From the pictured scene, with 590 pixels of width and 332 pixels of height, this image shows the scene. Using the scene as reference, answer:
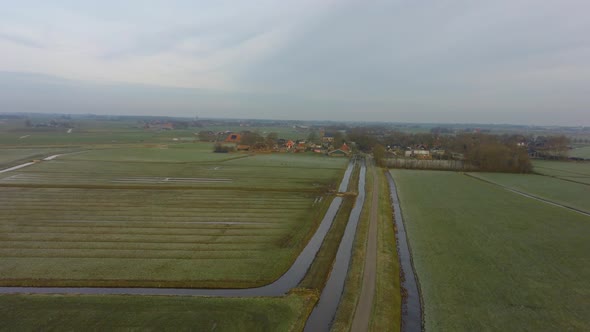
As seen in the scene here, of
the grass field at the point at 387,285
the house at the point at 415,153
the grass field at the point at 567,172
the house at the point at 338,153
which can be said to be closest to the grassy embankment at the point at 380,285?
the grass field at the point at 387,285

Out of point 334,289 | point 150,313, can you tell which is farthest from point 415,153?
point 150,313

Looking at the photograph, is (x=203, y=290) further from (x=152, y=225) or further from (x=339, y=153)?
(x=339, y=153)

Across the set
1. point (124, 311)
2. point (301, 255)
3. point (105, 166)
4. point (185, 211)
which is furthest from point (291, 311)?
point (105, 166)

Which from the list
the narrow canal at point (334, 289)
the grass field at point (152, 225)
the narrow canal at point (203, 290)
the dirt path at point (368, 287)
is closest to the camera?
the dirt path at point (368, 287)

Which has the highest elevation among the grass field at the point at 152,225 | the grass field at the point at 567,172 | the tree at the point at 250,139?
the tree at the point at 250,139

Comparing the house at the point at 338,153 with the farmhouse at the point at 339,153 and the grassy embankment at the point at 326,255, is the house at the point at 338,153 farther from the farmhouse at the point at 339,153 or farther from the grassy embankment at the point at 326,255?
the grassy embankment at the point at 326,255
